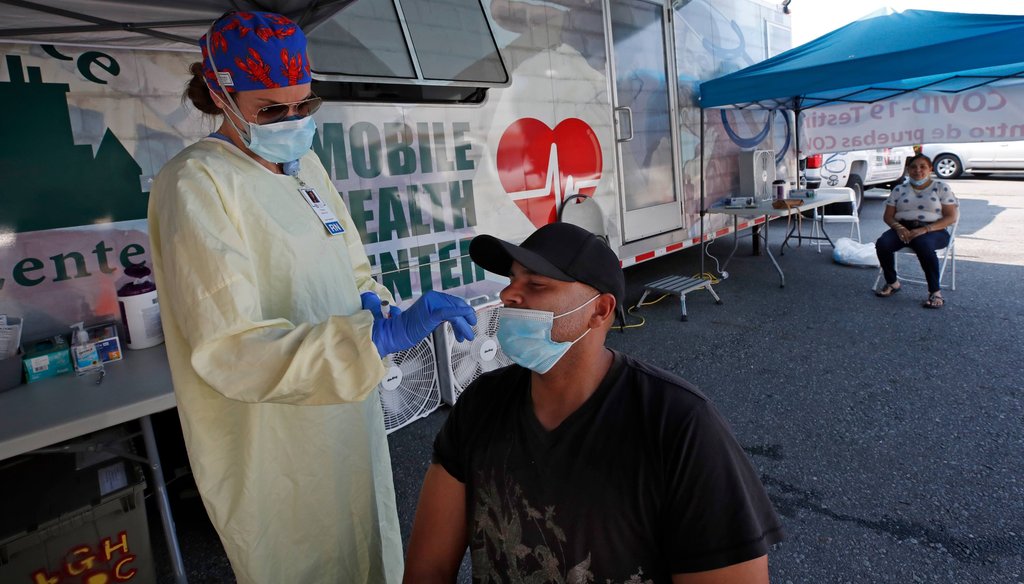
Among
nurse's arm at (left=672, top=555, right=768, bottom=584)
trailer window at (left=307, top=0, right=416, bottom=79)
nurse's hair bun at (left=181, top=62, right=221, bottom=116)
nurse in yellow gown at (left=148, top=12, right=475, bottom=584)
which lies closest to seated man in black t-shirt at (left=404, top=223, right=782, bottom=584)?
nurse's arm at (left=672, top=555, right=768, bottom=584)

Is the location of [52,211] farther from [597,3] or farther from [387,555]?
[597,3]

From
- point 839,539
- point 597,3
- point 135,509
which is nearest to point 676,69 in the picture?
point 597,3

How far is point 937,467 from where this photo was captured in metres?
2.84

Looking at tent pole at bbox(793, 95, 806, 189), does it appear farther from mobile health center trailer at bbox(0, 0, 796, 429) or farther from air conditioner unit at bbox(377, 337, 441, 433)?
air conditioner unit at bbox(377, 337, 441, 433)

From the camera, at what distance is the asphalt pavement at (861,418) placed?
7.72 ft

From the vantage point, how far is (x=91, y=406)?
1875 mm

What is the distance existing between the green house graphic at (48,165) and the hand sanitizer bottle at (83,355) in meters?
0.48

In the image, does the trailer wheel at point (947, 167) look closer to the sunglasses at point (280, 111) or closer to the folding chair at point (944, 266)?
the folding chair at point (944, 266)

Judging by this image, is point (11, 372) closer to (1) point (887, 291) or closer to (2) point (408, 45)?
(2) point (408, 45)

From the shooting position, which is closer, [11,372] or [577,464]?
[577,464]

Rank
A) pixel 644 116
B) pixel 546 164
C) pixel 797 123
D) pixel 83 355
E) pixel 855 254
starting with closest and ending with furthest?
1. pixel 83 355
2. pixel 546 164
3. pixel 644 116
4. pixel 855 254
5. pixel 797 123

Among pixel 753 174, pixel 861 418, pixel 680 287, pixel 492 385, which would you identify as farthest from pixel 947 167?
pixel 492 385

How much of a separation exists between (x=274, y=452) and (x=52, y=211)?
1.64m

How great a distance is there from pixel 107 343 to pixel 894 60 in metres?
6.02
